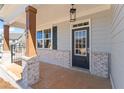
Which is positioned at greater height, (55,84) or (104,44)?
(104,44)

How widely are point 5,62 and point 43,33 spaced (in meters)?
2.84

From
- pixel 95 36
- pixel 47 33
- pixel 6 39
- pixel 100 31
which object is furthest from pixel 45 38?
pixel 100 31

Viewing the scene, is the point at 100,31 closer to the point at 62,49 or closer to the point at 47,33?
the point at 62,49

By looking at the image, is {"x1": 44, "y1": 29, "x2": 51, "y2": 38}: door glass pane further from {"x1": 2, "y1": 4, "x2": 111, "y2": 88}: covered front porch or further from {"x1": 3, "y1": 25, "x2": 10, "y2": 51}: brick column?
{"x1": 3, "y1": 25, "x2": 10, "y2": 51}: brick column

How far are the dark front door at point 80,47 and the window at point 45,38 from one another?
2.12 meters

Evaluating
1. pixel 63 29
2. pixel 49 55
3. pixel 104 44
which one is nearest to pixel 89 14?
pixel 104 44

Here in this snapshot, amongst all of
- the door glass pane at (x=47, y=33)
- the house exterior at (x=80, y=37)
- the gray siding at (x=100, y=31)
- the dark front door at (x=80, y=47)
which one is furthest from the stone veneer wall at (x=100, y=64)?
the door glass pane at (x=47, y=33)

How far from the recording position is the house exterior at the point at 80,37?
4023 millimetres

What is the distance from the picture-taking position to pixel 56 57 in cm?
705

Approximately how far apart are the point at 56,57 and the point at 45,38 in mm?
1734

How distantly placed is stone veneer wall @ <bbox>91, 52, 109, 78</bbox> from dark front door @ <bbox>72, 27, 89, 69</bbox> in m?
0.42

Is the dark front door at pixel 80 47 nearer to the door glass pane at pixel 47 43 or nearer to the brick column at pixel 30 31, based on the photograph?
the door glass pane at pixel 47 43

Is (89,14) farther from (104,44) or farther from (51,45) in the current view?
(51,45)
